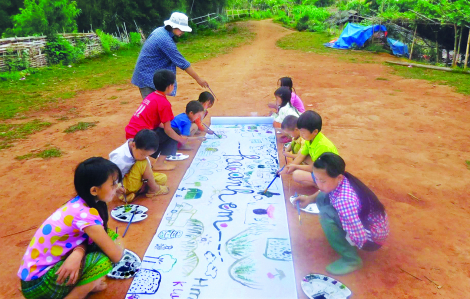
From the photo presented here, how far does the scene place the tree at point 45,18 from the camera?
1020 centimetres

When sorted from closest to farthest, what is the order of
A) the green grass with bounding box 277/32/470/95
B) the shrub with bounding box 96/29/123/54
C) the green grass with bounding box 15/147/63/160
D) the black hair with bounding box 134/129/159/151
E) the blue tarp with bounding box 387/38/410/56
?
the black hair with bounding box 134/129/159/151, the green grass with bounding box 15/147/63/160, the green grass with bounding box 277/32/470/95, the shrub with bounding box 96/29/123/54, the blue tarp with bounding box 387/38/410/56

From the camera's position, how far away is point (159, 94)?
3434 millimetres

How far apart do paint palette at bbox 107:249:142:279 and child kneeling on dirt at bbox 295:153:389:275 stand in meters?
1.18

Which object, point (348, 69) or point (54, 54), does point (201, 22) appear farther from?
point (348, 69)

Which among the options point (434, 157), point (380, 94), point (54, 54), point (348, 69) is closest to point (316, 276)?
point (434, 157)

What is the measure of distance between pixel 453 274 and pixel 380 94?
16.8ft

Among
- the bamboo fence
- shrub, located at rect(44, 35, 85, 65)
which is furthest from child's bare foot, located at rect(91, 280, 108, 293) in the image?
shrub, located at rect(44, 35, 85, 65)

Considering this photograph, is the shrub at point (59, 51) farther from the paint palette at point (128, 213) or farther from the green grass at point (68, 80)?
the paint palette at point (128, 213)

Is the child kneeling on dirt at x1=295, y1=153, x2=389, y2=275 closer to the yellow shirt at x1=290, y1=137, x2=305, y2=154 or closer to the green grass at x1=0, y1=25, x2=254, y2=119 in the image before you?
the yellow shirt at x1=290, y1=137, x2=305, y2=154

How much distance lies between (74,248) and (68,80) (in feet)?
24.9

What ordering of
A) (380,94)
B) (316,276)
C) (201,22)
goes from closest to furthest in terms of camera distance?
(316,276) < (380,94) < (201,22)

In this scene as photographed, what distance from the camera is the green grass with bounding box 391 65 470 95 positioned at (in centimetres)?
727

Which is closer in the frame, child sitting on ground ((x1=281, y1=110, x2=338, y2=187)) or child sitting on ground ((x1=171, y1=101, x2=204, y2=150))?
child sitting on ground ((x1=281, y1=110, x2=338, y2=187))

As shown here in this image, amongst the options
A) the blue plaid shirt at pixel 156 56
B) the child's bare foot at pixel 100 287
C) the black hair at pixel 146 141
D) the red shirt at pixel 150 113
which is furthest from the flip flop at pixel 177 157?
the child's bare foot at pixel 100 287
